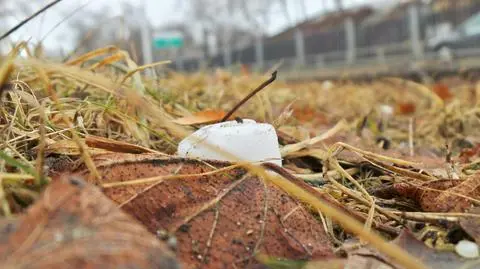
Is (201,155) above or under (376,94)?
above

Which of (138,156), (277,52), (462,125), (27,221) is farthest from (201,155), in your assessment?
(277,52)

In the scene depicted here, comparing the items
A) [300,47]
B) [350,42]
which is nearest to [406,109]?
[350,42]

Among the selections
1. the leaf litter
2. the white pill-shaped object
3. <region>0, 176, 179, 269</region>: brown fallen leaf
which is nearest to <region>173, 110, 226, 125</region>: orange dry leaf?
the leaf litter

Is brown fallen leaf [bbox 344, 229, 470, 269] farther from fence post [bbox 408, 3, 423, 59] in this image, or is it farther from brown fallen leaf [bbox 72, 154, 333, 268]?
fence post [bbox 408, 3, 423, 59]

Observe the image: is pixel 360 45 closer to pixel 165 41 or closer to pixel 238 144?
pixel 165 41

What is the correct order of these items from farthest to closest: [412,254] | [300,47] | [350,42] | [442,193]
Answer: [300,47] → [350,42] → [442,193] → [412,254]

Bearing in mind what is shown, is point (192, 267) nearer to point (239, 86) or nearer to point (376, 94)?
point (239, 86)
